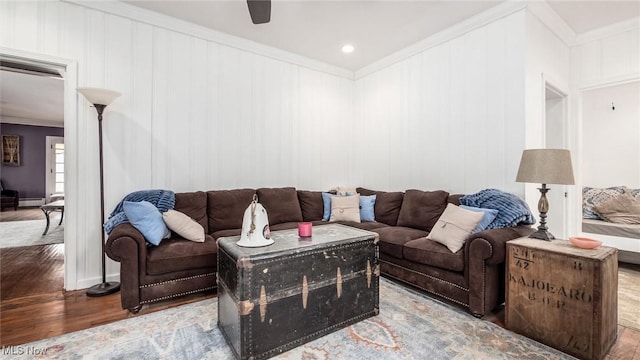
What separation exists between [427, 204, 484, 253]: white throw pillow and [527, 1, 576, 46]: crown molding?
2.08 m

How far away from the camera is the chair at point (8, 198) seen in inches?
308

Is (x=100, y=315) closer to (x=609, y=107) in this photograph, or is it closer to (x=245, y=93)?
(x=245, y=93)

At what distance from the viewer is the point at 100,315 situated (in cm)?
229

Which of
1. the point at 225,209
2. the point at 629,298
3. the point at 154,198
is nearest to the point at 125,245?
the point at 154,198

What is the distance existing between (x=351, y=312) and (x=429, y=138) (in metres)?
2.44

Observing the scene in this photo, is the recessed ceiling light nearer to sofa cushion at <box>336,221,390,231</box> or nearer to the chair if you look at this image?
sofa cushion at <box>336,221,390,231</box>

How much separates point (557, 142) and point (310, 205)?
3165 mm

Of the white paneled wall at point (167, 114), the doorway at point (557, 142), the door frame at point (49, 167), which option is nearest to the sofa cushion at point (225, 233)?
the white paneled wall at point (167, 114)

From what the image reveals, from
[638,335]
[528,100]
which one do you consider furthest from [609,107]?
[638,335]

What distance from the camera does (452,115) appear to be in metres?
3.46

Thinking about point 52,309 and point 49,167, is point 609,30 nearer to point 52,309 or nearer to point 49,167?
point 52,309

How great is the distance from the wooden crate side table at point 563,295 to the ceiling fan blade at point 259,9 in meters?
2.42

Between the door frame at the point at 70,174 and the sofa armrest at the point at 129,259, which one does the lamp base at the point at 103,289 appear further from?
the sofa armrest at the point at 129,259

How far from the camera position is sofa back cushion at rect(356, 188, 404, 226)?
3.62 metres
